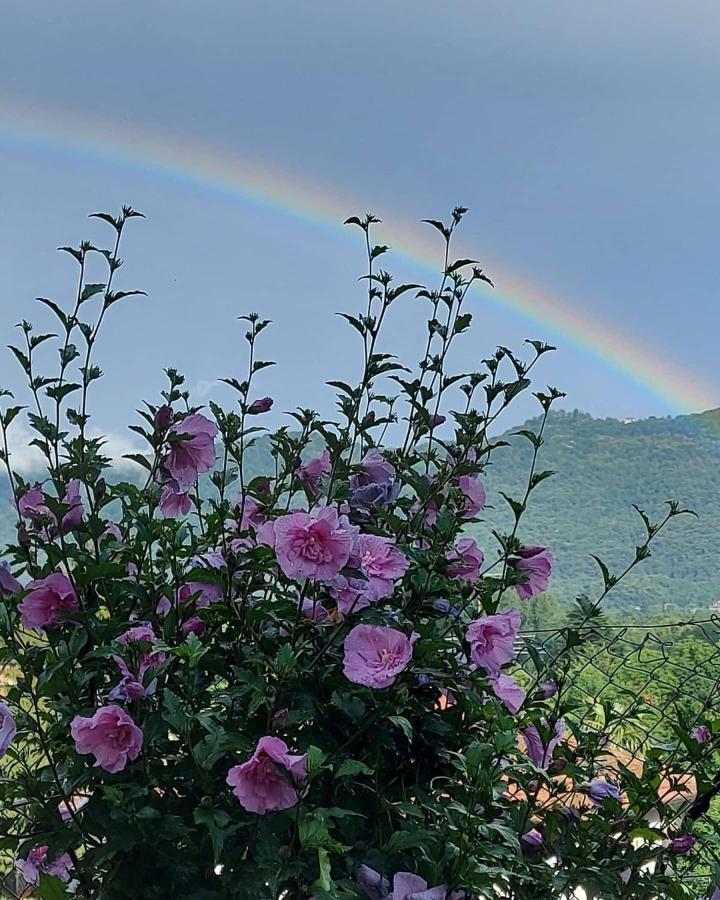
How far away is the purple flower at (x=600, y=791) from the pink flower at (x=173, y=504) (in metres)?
0.41

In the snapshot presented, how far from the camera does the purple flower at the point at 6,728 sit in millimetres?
578

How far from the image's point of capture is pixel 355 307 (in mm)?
840

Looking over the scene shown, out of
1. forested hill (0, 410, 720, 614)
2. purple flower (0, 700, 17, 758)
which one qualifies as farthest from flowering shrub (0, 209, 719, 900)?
forested hill (0, 410, 720, 614)

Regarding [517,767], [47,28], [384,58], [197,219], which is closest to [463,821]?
[517,767]

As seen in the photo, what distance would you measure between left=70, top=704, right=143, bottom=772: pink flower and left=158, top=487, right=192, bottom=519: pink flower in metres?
0.22

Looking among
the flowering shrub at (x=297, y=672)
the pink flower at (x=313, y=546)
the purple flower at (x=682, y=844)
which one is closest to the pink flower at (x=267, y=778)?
the flowering shrub at (x=297, y=672)

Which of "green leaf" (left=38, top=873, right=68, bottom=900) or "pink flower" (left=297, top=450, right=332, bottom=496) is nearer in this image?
"green leaf" (left=38, top=873, right=68, bottom=900)

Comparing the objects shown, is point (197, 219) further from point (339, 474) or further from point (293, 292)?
point (339, 474)

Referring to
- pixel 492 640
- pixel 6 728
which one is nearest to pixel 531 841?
pixel 492 640

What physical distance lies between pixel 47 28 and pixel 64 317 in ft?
31.0

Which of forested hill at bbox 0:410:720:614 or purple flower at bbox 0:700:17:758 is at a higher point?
forested hill at bbox 0:410:720:614

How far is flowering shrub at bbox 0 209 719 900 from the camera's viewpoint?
0.56 m

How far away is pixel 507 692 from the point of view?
67 centimetres

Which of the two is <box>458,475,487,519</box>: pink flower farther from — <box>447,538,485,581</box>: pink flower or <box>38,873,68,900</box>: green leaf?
<box>38,873,68,900</box>: green leaf
